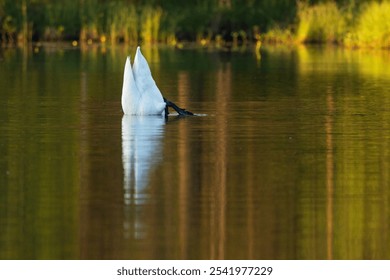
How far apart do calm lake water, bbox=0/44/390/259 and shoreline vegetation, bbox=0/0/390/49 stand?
25.9m

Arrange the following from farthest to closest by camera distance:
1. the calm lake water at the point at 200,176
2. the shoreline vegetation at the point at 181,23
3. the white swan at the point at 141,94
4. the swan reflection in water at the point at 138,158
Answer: the shoreline vegetation at the point at 181,23 < the white swan at the point at 141,94 < the swan reflection in water at the point at 138,158 < the calm lake water at the point at 200,176

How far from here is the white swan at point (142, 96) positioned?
65.7 ft

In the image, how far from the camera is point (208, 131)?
59.5ft

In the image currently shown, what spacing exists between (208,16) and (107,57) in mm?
13730

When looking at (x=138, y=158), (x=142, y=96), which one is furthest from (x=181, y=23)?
(x=138, y=158)

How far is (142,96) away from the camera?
2045 centimetres

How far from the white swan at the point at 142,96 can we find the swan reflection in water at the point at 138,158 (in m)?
0.12

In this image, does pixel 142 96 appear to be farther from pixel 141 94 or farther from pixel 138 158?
pixel 138 158

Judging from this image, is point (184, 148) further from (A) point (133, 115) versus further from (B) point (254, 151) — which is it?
(A) point (133, 115)

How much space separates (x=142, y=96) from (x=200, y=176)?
22.0ft

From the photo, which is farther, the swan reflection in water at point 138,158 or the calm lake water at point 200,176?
the swan reflection in water at point 138,158

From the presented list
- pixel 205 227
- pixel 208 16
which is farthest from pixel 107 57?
pixel 205 227

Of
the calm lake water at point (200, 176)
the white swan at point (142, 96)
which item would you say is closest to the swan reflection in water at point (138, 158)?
the calm lake water at point (200, 176)

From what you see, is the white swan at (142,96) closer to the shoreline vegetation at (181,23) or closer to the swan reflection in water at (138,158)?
the swan reflection in water at (138,158)
